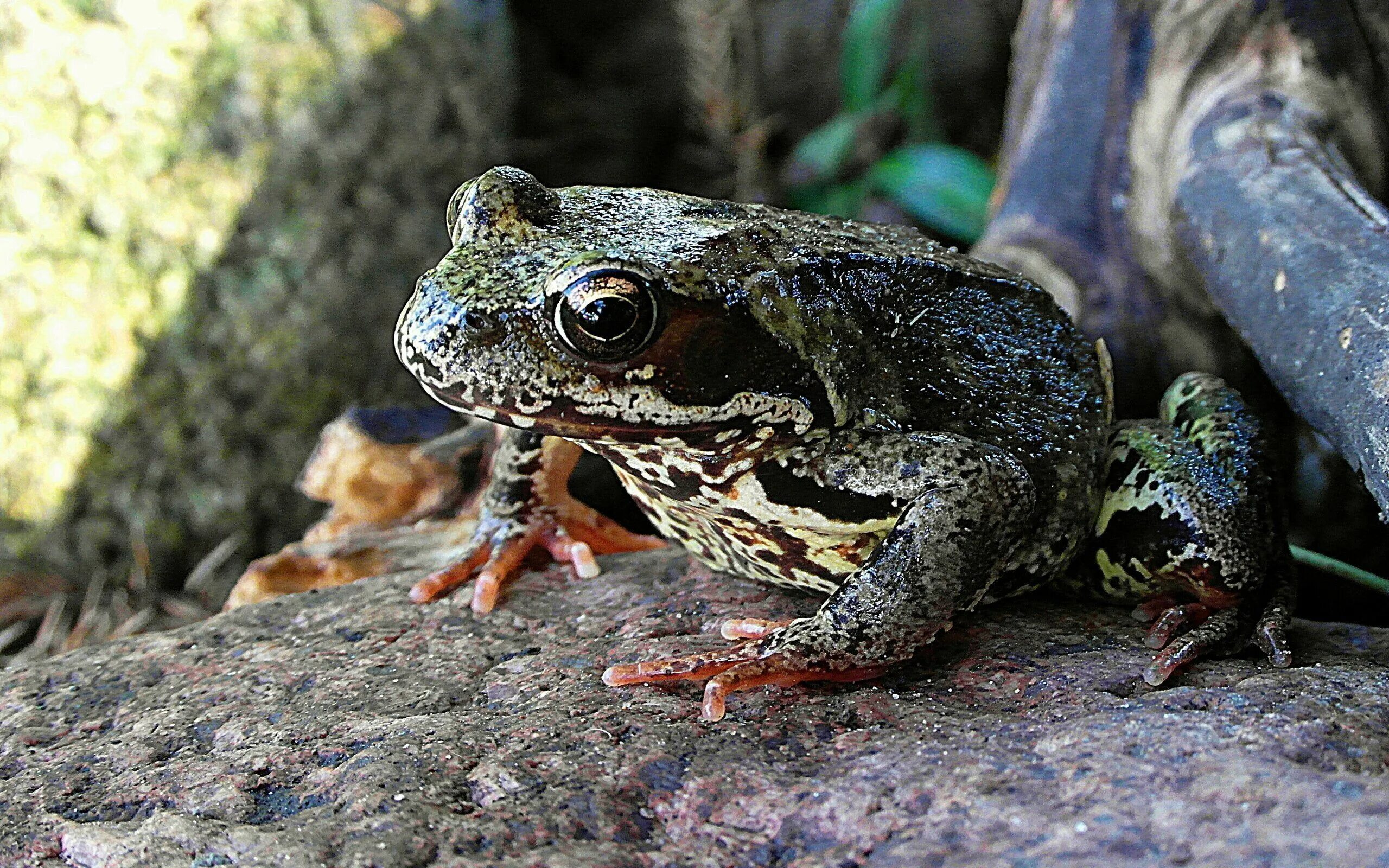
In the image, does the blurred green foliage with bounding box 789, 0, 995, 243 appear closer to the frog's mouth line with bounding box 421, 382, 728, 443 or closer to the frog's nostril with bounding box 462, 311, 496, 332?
the frog's mouth line with bounding box 421, 382, 728, 443

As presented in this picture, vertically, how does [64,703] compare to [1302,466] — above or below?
below

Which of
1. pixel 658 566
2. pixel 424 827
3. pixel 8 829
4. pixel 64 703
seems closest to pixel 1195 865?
pixel 424 827

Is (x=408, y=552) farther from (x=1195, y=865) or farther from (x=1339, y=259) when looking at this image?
(x=1339, y=259)

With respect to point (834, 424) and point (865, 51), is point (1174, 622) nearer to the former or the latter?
point (834, 424)

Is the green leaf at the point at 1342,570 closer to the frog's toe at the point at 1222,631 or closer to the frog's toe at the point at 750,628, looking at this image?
the frog's toe at the point at 1222,631

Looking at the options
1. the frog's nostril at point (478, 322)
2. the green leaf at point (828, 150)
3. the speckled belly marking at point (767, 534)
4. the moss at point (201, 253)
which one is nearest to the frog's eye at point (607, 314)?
the frog's nostril at point (478, 322)

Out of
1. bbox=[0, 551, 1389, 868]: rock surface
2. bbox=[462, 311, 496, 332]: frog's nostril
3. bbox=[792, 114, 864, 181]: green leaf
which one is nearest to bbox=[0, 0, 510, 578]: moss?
bbox=[0, 551, 1389, 868]: rock surface
